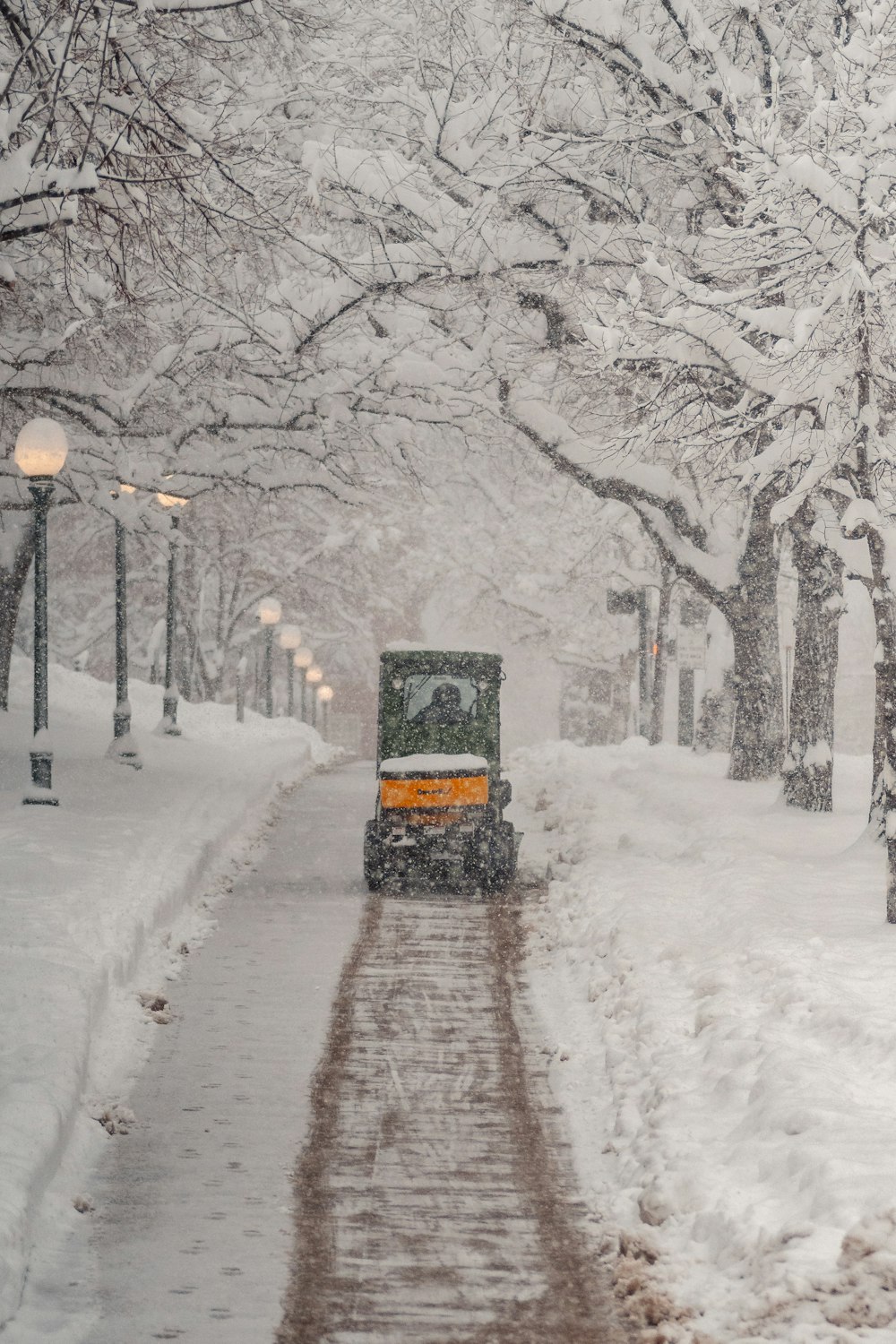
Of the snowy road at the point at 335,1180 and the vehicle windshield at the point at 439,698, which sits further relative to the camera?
the vehicle windshield at the point at 439,698

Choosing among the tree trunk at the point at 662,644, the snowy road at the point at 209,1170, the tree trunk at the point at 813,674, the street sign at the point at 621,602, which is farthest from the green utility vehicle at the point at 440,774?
the tree trunk at the point at 662,644

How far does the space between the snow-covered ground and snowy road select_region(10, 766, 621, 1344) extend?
0.27m

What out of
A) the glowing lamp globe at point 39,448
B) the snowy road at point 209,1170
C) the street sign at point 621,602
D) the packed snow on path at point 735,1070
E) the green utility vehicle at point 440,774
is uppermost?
the glowing lamp globe at point 39,448

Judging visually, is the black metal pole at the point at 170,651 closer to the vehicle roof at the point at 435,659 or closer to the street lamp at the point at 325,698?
the vehicle roof at the point at 435,659

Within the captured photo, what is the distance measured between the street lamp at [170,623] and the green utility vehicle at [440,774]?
652cm

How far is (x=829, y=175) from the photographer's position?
30.2 feet

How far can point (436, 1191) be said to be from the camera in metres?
6.11

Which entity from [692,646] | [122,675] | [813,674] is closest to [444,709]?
[813,674]

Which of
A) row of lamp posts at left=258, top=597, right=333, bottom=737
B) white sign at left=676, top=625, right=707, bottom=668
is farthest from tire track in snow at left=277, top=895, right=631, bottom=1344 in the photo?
row of lamp posts at left=258, top=597, right=333, bottom=737

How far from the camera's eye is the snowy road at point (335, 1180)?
494 cm

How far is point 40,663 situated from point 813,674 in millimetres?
8873

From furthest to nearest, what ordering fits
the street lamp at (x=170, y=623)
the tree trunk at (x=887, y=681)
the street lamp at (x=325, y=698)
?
the street lamp at (x=325, y=698) → the street lamp at (x=170, y=623) → the tree trunk at (x=887, y=681)

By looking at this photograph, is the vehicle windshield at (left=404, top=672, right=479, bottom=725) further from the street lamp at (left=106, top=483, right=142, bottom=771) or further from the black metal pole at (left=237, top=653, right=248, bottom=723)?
the black metal pole at (left=237, top=653, right=248, bottom=723)

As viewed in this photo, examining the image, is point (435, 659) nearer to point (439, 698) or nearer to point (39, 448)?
point (439, 698)
